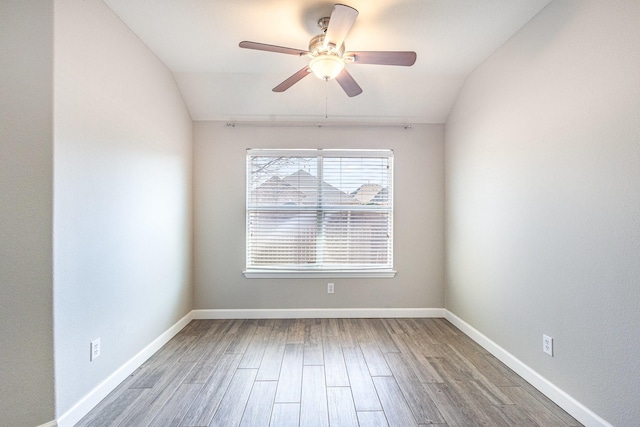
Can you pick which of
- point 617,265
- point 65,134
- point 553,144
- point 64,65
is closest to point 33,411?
point 65,134

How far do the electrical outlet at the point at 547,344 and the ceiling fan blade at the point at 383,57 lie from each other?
80.3 inches

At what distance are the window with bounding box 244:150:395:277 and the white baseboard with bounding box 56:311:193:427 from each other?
1107 millimetres

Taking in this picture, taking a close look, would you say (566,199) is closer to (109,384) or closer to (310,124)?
(310,124)

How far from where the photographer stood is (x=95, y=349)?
1838 millimetres

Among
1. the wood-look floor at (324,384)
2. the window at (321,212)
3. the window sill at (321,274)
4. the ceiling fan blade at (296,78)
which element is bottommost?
the wood-look floor at (324,384)

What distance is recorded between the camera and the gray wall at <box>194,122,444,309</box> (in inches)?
129

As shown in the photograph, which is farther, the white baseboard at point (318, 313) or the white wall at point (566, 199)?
the white baseboard at point (318, 313)

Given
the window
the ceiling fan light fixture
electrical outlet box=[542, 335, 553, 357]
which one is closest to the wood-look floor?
electrical outlet box=[542, 335, 553, 357]

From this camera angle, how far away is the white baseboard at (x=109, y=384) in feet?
5.36

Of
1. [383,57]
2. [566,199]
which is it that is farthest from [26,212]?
[566,199]

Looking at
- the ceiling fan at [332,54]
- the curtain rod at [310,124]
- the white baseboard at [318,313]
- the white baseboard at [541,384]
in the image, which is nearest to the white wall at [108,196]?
the white baseboard at [318,313]

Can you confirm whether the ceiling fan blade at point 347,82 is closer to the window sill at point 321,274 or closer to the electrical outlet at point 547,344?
the window sill at point 321,274

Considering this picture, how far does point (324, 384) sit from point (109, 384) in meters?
1.46

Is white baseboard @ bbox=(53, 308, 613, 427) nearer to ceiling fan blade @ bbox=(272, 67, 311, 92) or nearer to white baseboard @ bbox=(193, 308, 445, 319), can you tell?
white baseboard @ bbox=(193, 308, 445, 319)
